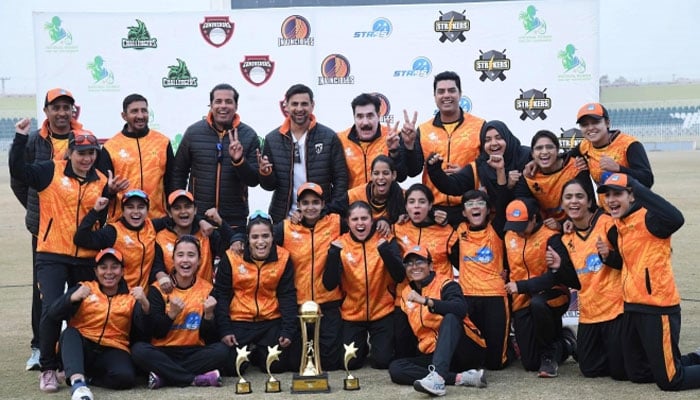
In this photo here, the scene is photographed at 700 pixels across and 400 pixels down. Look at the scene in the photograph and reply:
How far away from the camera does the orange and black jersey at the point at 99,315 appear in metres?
6.69

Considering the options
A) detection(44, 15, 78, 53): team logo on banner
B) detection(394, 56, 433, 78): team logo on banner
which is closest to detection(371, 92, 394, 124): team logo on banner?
detection(394, 56, 433, 78): team logo on banner

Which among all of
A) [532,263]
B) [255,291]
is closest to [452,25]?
[532,263]

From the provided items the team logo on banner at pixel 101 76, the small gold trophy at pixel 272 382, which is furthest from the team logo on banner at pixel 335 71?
the small gold trophy at pixel 272 382

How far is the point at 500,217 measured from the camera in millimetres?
7523

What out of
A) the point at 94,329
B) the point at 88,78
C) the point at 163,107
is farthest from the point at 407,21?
the point at 94,329

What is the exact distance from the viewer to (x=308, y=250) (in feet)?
24.5

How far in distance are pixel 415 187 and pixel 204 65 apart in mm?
3104

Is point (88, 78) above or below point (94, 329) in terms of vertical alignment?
above

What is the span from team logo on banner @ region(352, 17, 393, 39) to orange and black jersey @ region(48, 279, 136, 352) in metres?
3.82

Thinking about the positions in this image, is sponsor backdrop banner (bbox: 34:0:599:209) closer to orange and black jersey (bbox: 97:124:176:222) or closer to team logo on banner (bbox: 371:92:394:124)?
team logo on banner (bbox: 371:92:394:124)

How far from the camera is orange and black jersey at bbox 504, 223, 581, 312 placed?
7.15 meters

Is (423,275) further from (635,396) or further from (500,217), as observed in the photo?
(635,396)

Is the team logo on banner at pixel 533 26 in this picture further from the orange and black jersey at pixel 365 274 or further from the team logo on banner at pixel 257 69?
the orange and black jersey at pixel 365 274

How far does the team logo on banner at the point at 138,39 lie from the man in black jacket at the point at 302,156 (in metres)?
2.16
